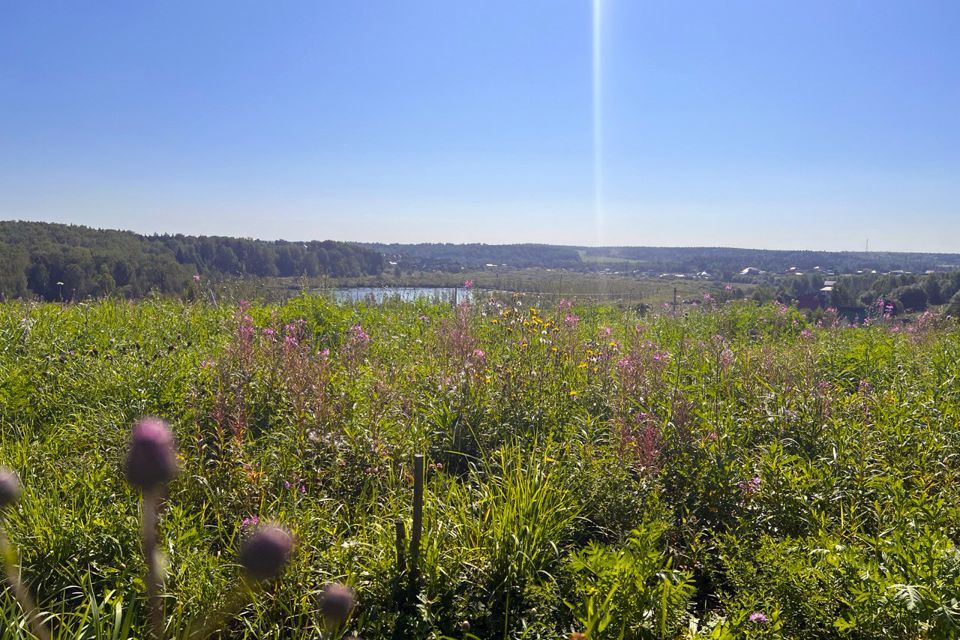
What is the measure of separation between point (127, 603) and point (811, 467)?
122 inches

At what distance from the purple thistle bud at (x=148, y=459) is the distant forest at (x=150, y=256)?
2157 cm

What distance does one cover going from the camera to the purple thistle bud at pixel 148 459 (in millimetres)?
708

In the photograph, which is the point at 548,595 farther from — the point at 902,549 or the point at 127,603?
the point at 127,603

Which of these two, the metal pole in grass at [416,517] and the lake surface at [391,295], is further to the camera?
the lake surface at [391,295]

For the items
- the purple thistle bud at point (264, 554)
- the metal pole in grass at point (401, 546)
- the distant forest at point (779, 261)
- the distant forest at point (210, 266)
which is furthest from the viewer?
the distant forest at point (779, 261)

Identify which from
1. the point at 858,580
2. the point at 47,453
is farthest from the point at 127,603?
the point at 858,580

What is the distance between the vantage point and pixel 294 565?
7.77 ft

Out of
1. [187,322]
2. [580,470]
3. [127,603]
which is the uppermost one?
[187,322]

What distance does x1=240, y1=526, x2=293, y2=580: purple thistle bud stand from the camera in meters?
0.74

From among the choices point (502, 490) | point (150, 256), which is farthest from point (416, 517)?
point (150, 256)

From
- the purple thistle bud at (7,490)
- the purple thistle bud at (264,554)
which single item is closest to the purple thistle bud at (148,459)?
the purple thistle bud at (264,554)

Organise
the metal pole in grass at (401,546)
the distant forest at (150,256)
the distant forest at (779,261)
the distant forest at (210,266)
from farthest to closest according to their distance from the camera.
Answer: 1. the distant forest at (779,261)
2. the distant forest at (150,256)
3. the distant forest at (210,266)
4. the metal pole in grass at (401,546)

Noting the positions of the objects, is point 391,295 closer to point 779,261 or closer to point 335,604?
point 335,604

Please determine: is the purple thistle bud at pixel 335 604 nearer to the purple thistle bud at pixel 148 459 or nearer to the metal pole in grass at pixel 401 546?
the purple thistle bud at pixel 148 459
